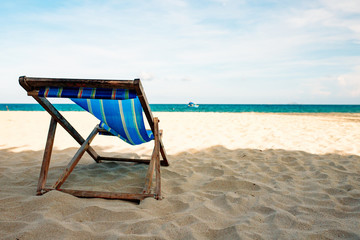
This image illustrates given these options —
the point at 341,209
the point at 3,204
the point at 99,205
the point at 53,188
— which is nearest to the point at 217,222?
the point at 99,205

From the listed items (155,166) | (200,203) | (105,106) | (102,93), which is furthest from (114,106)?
(200,203)

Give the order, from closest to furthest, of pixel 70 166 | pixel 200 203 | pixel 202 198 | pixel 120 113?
pixel 200 203 < pixel 202 198 < pixel 120 113 < pixel 70 166

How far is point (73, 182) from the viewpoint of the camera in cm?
246

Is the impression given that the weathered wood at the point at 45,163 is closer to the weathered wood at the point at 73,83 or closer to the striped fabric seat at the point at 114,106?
the striped fabric seat at the point at 114,106

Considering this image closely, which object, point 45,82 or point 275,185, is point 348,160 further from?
point 45,82

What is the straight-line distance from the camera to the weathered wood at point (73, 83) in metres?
1.72

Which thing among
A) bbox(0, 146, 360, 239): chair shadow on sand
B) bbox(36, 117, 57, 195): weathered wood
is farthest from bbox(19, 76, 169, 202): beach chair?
bbox(0, 146, 360, 239): chair shadow on sand

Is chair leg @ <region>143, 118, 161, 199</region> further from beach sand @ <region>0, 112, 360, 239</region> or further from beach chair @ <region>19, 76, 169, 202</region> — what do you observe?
beach sand @ <region>0, 112, 360, 239</region>

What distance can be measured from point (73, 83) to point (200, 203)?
1.34m

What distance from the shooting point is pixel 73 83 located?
1.77 metres

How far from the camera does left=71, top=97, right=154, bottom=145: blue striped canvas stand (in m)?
2.12

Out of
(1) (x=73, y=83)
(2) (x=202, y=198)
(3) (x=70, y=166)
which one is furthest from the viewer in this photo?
A: (3) (x=70, y=166)

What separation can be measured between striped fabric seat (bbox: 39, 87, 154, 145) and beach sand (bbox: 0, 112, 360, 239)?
1.72ft

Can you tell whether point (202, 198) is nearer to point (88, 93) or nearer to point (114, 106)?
point (114, 106)
